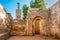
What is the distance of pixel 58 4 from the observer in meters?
9.27

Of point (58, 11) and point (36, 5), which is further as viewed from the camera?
point (36, 5)

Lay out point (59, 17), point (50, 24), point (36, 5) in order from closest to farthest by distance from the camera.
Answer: point (59, 17) → point (50, 24) → point (36, 5)

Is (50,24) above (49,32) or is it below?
above

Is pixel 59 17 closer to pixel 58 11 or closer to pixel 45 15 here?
pixel 58 11

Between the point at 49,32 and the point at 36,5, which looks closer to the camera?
the point at 49,32

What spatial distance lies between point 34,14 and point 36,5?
11.2 m

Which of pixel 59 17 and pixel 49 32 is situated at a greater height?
pixel 59 17

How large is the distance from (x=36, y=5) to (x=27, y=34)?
12.3 metres

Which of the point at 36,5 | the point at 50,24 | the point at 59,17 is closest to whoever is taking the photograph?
the point at 59,17

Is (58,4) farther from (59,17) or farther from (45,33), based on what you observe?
(45,33)

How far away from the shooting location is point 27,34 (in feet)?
37.5

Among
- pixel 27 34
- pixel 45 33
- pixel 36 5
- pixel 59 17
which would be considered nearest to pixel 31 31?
pixel 27 34

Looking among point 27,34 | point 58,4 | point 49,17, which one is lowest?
point 27,34

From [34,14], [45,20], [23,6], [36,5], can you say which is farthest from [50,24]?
[23,6]
